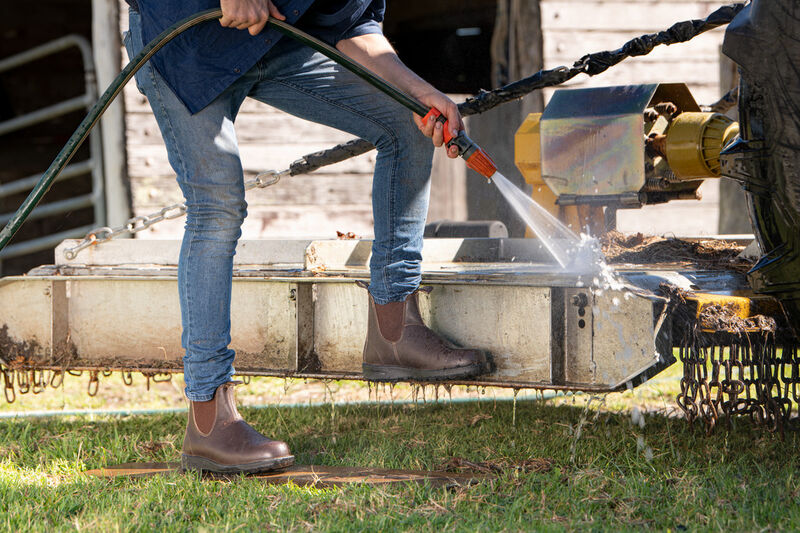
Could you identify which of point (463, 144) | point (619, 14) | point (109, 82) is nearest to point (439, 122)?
point (463, 144)

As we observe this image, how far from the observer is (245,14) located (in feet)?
8.36

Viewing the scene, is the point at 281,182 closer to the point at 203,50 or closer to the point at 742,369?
the point at 203,50

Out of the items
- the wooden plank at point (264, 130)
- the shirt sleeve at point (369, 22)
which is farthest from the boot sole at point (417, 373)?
the wooden plank at point (264, 130)

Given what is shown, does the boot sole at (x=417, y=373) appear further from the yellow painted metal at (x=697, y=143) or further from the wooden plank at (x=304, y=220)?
the wooden plank at (x=304, y=220)

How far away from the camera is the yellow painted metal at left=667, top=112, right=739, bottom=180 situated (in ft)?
10.8

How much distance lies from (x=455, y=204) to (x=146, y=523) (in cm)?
447

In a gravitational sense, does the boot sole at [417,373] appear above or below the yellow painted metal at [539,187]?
below

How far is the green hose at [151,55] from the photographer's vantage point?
2576 millimetres

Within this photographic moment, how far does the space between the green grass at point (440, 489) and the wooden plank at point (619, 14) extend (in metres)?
3.43

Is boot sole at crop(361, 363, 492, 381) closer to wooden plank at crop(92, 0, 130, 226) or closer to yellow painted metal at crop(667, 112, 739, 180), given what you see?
yellow painted metal at crop(667, 112, 739, 180)

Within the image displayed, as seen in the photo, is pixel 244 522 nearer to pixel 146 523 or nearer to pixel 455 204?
pixel 146 523

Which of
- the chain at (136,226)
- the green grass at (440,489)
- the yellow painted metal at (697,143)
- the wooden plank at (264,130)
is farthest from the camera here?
the wooden plank at (264,130)

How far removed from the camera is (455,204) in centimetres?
655

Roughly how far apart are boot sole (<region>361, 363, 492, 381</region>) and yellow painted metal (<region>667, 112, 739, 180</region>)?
3.72 ft
